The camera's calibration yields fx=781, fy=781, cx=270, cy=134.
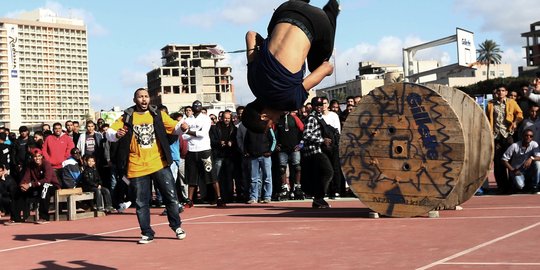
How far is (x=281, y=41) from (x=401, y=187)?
7533 mm

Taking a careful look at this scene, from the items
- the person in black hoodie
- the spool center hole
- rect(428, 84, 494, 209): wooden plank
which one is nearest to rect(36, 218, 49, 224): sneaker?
the person in black hoodie

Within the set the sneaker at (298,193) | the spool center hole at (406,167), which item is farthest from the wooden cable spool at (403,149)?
the sneaker at (298,193)

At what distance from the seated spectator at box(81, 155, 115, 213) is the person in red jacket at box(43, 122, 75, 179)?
80 centimetres

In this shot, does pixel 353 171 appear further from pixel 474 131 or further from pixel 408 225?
pixel 474 131

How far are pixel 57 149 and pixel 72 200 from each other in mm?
1913

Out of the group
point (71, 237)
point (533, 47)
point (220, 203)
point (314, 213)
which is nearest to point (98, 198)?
point (220, 203)

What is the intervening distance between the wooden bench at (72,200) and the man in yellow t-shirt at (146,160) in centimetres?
464

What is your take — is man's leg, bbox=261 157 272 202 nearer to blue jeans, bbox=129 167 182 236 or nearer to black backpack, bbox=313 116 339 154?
black backpack, bbox=313 116 339 154

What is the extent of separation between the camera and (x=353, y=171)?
463 inches

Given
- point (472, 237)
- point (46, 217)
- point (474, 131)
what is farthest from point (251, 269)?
point (46, 217)

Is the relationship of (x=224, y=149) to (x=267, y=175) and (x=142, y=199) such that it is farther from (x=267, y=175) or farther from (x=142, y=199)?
(x=142, y=199)

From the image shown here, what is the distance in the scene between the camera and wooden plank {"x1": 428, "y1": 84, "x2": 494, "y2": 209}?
12.4 metres

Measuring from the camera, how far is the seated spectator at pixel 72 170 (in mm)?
16016

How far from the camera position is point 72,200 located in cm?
1478
